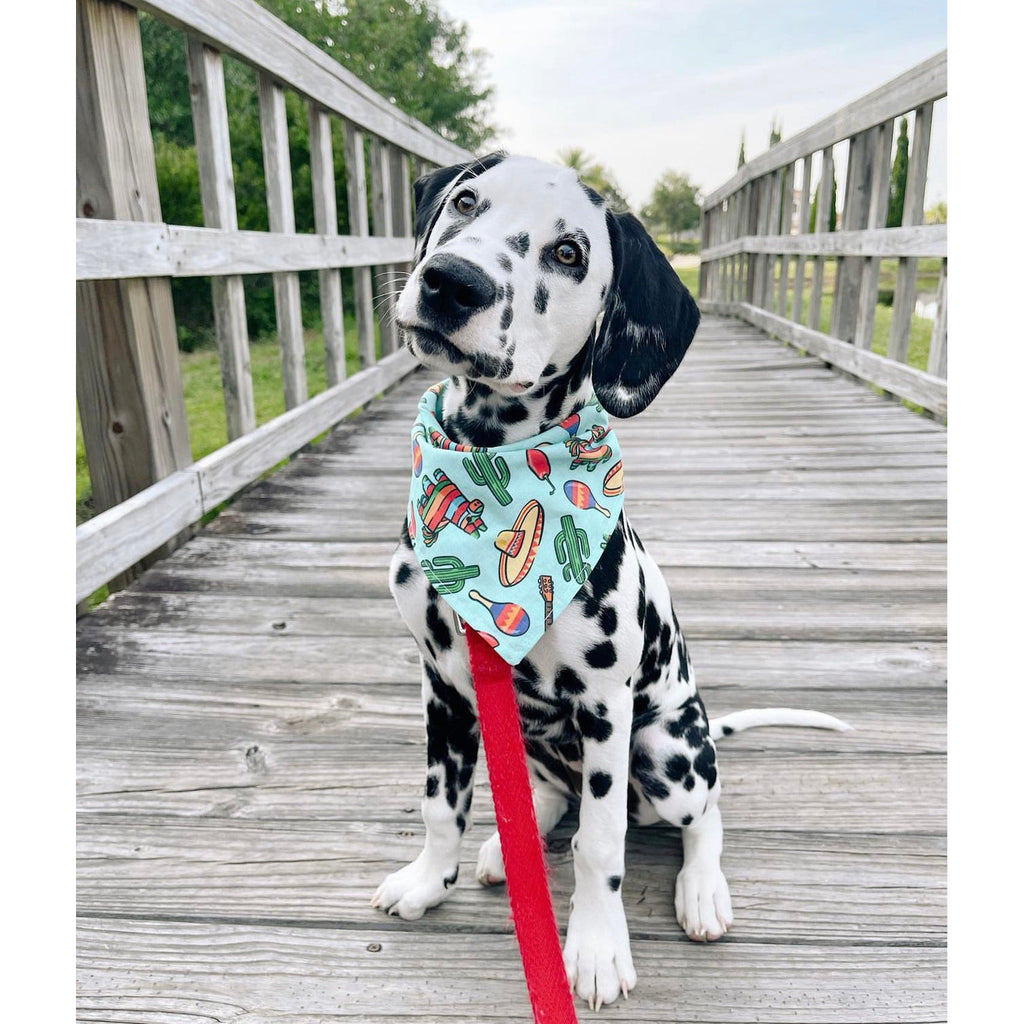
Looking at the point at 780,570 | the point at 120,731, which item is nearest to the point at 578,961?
the point at 120,731

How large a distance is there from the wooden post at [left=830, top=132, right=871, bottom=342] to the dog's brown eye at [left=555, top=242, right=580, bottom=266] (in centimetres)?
634

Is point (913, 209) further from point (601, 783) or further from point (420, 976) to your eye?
point (420, 976)

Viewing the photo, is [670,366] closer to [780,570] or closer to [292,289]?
[780,570]

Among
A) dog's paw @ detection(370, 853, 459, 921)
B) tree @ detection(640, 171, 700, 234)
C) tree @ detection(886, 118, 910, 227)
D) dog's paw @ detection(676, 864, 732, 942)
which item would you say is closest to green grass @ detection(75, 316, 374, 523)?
dog's paw @ detection(370, 853, 459, 921)

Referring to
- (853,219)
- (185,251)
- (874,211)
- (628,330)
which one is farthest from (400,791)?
(853,219)

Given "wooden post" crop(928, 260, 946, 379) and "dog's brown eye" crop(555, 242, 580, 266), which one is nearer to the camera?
"dog's brown eye" crop(555, 242, 580, 266)

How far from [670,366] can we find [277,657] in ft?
5.65

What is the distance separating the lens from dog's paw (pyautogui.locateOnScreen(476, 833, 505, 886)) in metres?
1.78

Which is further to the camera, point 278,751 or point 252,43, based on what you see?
point 252,43

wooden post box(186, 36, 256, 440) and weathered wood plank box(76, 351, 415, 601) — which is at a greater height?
wooden post box(186, 36, 256, 440)

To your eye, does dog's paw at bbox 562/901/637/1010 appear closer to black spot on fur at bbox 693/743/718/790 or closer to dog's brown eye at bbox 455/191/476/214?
black spot on fur at bbox 693/743/718/790

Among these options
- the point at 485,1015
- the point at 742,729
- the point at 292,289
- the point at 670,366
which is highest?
the point at 292,289

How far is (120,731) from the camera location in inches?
91.0

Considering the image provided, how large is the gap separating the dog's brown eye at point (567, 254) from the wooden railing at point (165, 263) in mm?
1902
